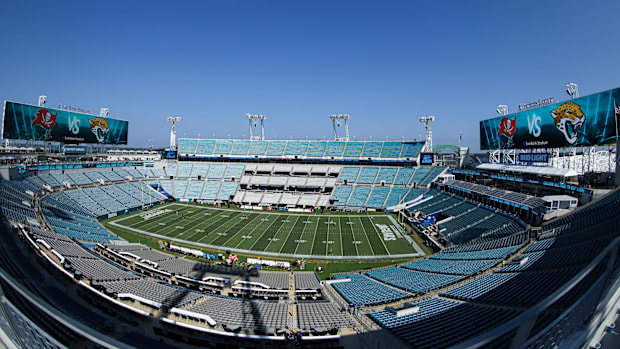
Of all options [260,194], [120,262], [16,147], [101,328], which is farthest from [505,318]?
[16,147]

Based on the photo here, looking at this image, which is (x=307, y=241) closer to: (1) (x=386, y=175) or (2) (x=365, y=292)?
(2) (x=365, y=292)

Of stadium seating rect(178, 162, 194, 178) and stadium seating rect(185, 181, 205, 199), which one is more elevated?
stadium seating rect(178, 162, 194, 178)

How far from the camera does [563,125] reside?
97.4 ft

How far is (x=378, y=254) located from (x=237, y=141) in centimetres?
4546

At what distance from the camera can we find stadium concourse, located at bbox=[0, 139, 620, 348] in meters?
5.71

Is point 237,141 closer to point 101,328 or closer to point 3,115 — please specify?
point 3,115

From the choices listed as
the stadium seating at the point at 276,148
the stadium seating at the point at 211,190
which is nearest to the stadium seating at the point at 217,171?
the stadium seating at the point at 211,190

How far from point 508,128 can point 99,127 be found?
204 feet

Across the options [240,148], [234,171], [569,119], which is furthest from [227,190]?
[569,119]

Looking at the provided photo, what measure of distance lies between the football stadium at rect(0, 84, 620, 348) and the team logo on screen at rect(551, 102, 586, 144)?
224 millimetres

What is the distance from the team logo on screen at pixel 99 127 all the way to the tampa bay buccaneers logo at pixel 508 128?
6131 cm

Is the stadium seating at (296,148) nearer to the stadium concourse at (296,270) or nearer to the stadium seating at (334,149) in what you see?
the stadium seating at (334,149)

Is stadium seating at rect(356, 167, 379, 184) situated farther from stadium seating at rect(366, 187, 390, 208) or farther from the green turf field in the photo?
the green turf field

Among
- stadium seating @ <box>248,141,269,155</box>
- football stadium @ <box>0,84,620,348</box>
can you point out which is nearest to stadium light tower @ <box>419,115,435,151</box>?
football stadium @ <box>0,84,620,348</box>
